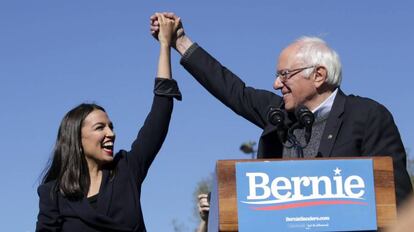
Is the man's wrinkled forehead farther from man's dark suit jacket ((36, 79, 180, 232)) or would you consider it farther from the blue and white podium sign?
the blue and white podium sign

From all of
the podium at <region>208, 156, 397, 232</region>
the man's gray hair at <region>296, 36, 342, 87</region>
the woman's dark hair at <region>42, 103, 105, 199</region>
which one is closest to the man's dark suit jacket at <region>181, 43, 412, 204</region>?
the man's gray hair at <region>296, 36, 342, 87</region>

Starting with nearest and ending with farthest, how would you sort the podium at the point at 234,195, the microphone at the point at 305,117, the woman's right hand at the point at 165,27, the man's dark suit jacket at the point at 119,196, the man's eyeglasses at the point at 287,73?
the podium at the point at 234,195
the microphone at the point at 305,117
the man's dark suit jacket at the point at 119,196
the man's eyeglasses at the point at 287,73
the woman's right hand at the point at 165,27

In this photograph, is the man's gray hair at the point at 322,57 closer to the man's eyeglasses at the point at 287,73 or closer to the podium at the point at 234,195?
the man's eyeglasses at the point at 287,73

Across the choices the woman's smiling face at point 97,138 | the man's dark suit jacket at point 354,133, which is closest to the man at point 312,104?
the man's dark suit jacket at point 354,133

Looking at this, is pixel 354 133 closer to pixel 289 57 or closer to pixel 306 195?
pixel 289 57

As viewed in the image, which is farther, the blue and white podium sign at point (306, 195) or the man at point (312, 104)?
the man at point (312, 104)

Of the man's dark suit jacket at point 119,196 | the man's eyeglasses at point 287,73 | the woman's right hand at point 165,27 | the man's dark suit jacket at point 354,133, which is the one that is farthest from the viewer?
the woman's right hand at point 165,27

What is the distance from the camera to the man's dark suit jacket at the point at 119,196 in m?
4.30

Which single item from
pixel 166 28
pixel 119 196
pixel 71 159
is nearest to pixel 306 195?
pixel 119 196

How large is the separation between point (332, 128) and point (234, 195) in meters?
1.41

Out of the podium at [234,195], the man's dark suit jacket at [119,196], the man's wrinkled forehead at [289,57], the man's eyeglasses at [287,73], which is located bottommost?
the podium at [234,195]

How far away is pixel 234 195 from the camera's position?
3.10 m

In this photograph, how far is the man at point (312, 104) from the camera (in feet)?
13.9

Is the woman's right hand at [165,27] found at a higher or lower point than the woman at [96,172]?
higher
